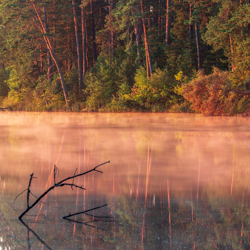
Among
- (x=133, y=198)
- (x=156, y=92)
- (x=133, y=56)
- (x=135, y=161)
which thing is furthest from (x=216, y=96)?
(x=133, y=198)

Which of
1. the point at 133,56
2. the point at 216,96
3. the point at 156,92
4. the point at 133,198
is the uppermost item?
the point at 133,56

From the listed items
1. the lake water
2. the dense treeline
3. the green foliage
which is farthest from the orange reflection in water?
the green foliage

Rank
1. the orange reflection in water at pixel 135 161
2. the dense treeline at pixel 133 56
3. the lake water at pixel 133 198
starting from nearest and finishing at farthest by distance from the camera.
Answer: the lake water at pixel 133 198 → the orange reflection in water at pixel 135 161 → the dense treeline at pixel 133 56

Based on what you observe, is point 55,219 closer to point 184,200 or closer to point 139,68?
point 184,200

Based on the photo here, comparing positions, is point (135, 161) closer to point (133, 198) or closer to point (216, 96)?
point (133, 198)

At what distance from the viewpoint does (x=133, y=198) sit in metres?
6.51

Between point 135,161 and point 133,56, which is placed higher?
point 133,56

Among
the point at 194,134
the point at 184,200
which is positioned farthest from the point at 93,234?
the point at 194,134

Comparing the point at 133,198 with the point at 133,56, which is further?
the point at 133,56

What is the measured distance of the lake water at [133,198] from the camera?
463 centimetres

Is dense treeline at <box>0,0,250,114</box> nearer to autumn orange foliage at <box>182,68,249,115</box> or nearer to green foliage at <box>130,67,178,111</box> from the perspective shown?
green foliage at <box>130,67,178,111</box>

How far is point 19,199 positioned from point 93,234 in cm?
216

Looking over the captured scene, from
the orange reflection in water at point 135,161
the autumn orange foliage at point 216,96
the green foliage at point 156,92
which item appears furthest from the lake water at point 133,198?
the green foliage at point 156,92

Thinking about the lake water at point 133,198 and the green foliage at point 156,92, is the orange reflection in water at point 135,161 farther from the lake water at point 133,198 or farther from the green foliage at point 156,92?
the green foliage at point 156,92
